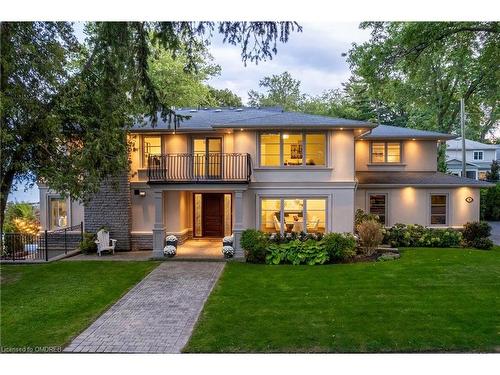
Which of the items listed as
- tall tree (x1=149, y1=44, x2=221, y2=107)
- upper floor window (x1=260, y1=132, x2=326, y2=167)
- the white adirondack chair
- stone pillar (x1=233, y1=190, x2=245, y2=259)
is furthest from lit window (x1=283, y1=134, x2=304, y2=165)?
tall tree (x1=149, y1=44, x2=221, y2=107)

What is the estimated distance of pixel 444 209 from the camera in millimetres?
13930

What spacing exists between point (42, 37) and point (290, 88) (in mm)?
25502

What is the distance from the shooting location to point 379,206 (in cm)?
1414

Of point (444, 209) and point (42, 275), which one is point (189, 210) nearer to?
point (42, 275)

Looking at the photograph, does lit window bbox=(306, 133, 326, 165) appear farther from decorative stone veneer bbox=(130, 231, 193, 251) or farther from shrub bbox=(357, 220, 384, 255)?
decorative stone veneer bbox=(130, 231, 193, 251)

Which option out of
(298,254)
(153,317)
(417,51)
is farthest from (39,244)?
(417,51)

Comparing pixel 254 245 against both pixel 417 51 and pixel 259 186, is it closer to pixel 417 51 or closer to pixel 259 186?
pixel 259 186

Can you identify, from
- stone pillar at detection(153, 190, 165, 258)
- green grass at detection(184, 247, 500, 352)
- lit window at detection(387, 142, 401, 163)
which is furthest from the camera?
lit window at detection(387, 142, 401, 163)

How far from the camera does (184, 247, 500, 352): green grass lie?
5273 mm

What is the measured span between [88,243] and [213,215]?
191 inches

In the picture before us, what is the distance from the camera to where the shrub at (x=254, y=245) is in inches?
421

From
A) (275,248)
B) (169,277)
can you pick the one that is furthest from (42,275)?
(275,248)

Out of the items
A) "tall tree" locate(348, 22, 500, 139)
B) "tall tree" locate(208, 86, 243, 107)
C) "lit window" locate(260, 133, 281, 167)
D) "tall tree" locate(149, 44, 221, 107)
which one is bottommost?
"lit window" locate(260, 133, 281, 167)

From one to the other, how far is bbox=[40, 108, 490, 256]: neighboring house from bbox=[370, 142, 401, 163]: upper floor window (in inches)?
49.1
